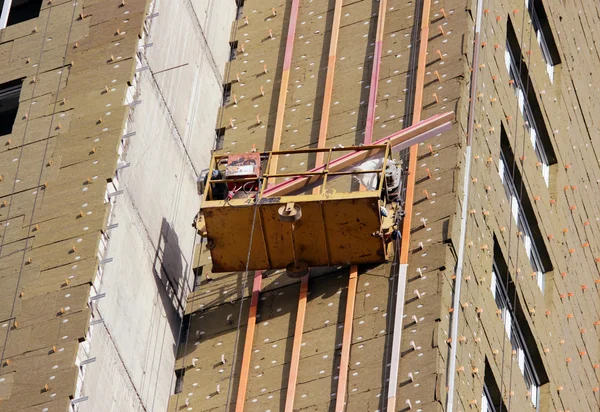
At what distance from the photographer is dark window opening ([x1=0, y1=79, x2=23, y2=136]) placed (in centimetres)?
3838

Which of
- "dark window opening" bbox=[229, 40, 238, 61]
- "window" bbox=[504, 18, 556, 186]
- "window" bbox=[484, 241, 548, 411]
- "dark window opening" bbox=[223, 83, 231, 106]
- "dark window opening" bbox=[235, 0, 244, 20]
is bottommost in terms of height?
"window" bbox=[484, 241, 548, 411]

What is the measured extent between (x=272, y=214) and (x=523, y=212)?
30.0 ft

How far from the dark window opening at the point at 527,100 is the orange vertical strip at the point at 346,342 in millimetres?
9522

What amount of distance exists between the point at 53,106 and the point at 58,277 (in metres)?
4.67

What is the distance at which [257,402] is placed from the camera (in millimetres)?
33969

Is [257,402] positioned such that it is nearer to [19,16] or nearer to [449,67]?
[449,67]

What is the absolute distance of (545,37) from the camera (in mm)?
46688

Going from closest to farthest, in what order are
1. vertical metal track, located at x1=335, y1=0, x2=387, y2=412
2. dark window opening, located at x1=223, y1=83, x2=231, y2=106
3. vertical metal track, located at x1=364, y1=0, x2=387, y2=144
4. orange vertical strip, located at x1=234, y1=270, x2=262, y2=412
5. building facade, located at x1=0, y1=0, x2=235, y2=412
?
building facade, located at x1=0, y1=0, x2=235, y2=412, vertical metal track, located at x1=335, y1=0, x2=387, y2=412, orange vertical strip, located at x1=234, y1=270, x2=262, y2=412, vertical metal track, located at x1=364, y1=0, x2=387, y2=144, dark window opening, located at x1=223, y1=83, x2=231, y2=106

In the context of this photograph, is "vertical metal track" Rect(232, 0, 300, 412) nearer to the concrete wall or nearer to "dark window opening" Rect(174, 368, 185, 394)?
"dark window opening" Rect(174, 368, 185, 394)

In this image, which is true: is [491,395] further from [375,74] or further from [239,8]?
[239,8]

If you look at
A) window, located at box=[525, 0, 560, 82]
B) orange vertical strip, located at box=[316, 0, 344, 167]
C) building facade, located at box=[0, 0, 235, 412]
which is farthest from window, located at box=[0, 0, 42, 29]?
window, located at box=[525, 0, 560, 82]

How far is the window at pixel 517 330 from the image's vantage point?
1524 inches

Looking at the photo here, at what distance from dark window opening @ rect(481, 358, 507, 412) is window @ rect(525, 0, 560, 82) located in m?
12.0

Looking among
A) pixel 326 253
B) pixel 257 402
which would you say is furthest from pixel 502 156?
pixel 257 402
